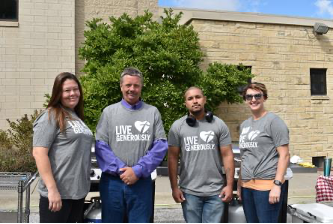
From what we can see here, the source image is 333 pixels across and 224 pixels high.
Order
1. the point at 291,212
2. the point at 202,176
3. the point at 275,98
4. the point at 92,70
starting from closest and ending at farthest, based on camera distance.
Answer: the point at 202,176, the point at 291,212, the point at 92,70, the point at 275,98

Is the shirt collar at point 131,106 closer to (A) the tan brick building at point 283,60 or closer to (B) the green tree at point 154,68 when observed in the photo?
(B) the green tree at point 154,68

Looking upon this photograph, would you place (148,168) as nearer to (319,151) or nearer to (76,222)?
(76,222)

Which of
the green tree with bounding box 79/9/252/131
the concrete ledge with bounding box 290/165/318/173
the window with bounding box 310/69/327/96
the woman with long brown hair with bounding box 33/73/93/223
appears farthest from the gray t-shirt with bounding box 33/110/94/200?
the window with bounding box 310/69/327/96

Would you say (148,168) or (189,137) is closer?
(148,168)

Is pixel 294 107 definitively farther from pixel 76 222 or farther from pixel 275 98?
pixel 76 222

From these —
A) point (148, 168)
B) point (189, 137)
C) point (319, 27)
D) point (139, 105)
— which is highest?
point (319, 27)

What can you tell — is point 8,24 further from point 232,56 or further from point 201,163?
point 201,163

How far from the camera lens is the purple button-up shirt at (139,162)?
289cm

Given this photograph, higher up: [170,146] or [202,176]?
[170,146]

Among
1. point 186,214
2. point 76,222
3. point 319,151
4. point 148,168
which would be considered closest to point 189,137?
point 148,168

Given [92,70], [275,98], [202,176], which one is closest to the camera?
[202,176]

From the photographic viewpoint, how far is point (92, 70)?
9703mm

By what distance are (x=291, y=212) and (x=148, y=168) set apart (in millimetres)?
1538

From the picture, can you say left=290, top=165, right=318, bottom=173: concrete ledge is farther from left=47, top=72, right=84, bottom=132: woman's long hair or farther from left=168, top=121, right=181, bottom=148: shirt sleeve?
left=47, top=72, right=84, bottom=132: woman's long hair
